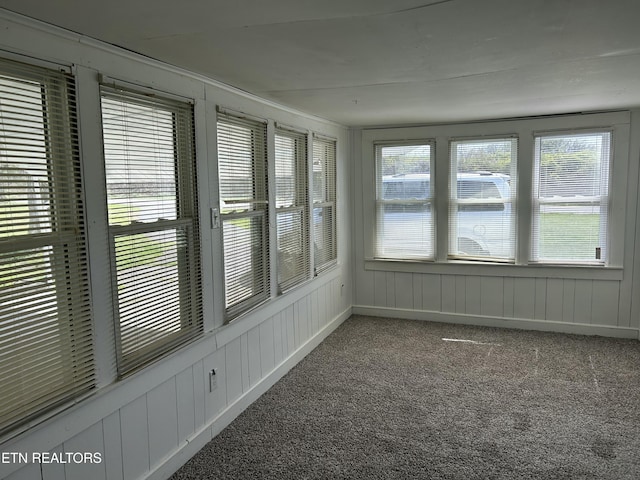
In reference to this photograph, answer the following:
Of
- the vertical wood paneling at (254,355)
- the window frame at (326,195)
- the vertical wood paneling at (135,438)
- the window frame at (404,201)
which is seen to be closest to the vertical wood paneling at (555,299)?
the window frame at (404,201)

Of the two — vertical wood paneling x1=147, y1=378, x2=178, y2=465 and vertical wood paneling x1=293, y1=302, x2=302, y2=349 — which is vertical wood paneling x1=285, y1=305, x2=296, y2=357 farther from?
vertical wood paneling x1=147, y1=378, x2=178, y2=465

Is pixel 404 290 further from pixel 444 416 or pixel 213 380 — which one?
pixel 213 380

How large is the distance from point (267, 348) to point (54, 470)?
1880 mm

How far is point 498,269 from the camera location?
16.6 ft

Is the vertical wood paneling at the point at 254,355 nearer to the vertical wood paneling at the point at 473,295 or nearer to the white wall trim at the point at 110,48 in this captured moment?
the white wall trim at the point at 110,48

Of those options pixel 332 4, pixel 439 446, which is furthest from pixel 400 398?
pixel 332 4

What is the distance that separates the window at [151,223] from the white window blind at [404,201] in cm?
301

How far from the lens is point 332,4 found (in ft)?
5.34

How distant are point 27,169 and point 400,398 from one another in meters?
2.76

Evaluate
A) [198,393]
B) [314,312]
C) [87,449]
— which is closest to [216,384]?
[198,393]

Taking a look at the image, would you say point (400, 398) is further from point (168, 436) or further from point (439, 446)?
point (168, 436)

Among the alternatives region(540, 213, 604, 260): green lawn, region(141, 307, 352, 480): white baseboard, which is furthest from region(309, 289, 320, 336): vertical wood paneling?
region(540, 213, 604, 260): green lawn

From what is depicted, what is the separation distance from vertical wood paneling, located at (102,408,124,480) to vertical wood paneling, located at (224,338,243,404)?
954 millimetres

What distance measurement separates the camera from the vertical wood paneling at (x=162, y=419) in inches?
97.6
